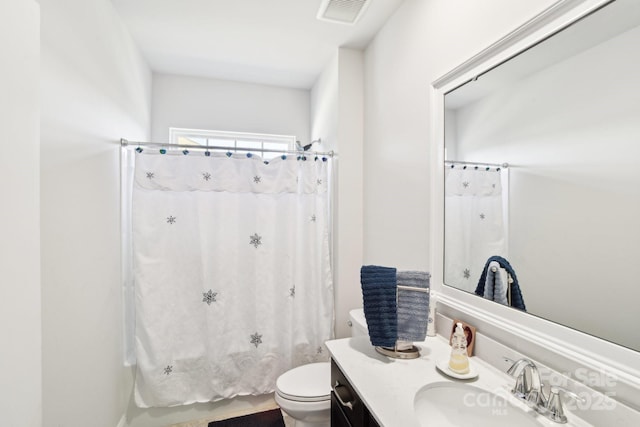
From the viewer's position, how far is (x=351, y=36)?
75.2 inches

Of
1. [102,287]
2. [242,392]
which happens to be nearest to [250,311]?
[242,392]

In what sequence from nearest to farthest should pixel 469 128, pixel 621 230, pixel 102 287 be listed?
1. pixel 621 230
2. pixel 469 128
3. pixel 102 287

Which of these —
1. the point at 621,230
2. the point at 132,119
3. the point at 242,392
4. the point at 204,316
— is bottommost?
the point at 242,392

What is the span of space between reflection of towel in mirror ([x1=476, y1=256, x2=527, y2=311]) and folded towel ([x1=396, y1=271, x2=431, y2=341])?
8.2 inches

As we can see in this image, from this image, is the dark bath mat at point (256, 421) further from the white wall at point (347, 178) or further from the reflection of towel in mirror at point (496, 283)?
the reflection of towel in mirror at point (496, 283)

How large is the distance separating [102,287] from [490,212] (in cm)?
195

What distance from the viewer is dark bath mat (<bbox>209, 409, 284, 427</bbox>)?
1859 mm

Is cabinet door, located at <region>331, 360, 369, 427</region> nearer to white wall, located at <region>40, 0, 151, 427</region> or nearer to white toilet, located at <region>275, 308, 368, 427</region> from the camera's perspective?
white toilet, located at <region>275, 308, 368, 427</region>

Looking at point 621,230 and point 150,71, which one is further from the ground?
point 150,71

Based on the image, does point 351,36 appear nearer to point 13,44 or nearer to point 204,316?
point 13,44

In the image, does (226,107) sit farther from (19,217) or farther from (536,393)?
(536,393)

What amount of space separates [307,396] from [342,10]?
2.21m

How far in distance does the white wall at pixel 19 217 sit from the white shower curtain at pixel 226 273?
3.37ft

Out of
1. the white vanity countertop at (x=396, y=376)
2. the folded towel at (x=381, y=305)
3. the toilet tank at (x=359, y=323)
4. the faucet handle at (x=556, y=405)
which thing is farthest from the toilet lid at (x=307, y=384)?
the faucet handle at (x=556, y=405)
